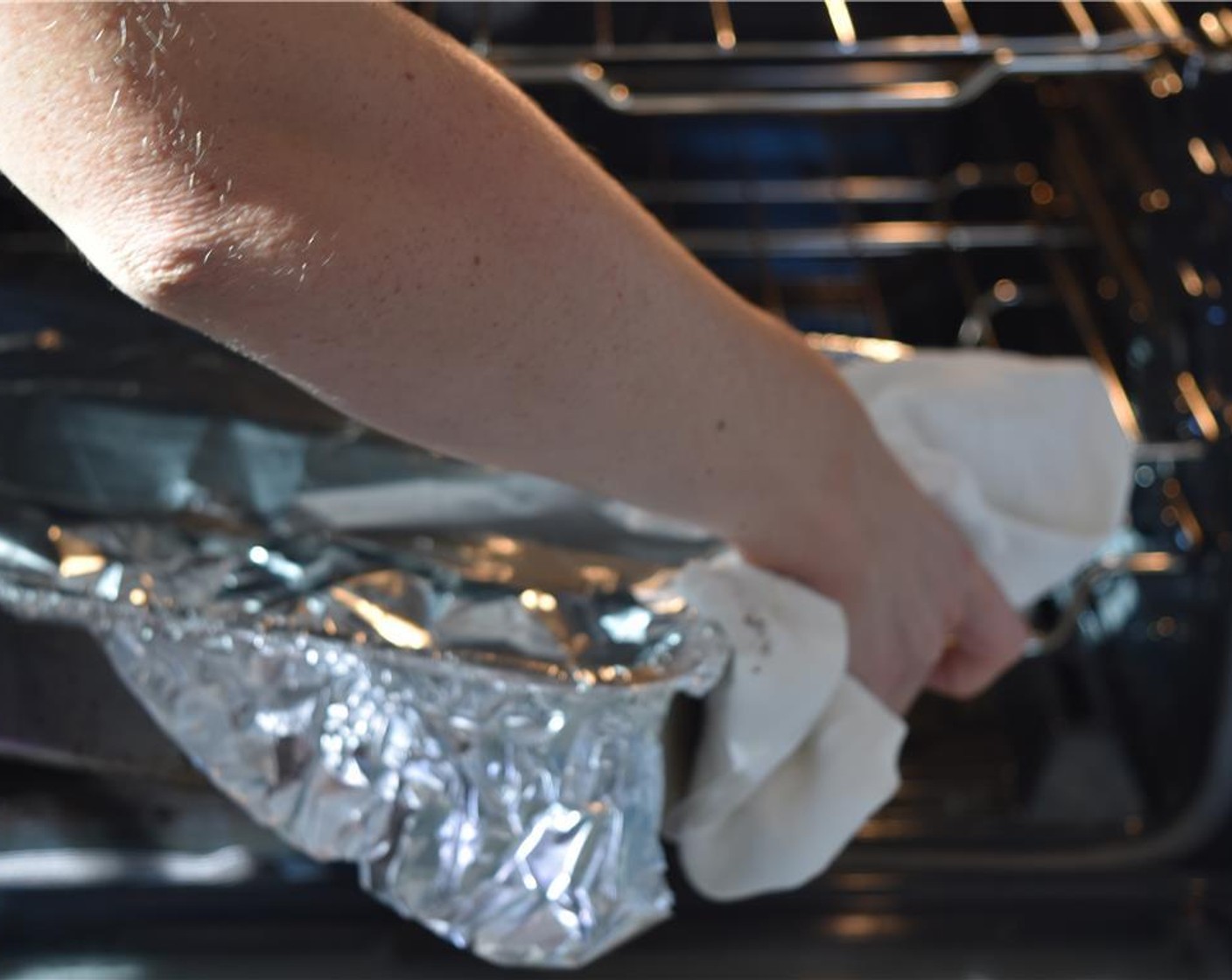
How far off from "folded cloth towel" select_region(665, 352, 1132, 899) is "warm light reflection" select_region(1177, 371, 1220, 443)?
0.08m

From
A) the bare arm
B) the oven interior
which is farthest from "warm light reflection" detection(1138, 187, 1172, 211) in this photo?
the bare arm

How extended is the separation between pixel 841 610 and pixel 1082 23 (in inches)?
15.9

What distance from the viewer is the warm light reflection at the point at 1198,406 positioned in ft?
2.54

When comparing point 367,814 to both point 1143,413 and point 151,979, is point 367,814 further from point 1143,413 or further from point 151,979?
point 1143,413

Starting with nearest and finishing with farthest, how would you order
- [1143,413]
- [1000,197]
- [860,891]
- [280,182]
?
[280,182], [860,891], [1143,413], [1000,197]

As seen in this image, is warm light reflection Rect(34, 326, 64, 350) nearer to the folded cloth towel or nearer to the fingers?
the folded cloth towel

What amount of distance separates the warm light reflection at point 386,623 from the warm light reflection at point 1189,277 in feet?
1.57

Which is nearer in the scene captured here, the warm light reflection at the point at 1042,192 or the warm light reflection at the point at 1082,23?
the warm light reflection at the point at 1082,23

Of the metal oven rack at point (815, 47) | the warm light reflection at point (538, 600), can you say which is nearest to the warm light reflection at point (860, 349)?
the metal oven rack at point (815, 47)

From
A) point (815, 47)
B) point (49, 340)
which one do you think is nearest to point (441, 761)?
point (49, 340)

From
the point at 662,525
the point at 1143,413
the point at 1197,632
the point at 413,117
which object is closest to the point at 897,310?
the point at 1143,413

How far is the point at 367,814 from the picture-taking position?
2.05ft

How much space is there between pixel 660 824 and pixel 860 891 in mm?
142

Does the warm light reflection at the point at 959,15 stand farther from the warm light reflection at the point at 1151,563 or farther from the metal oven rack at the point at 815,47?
the warm light reflection at the point at 1151,563
